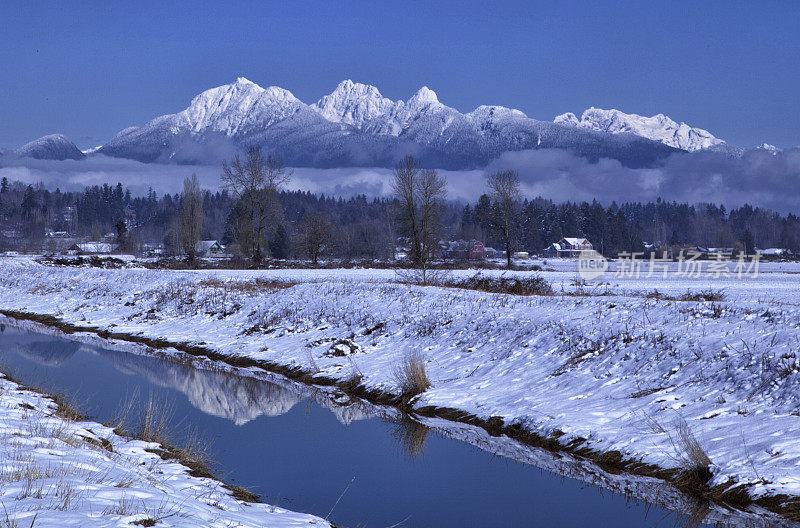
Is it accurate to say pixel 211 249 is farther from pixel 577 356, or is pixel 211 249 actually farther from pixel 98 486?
pixel 98 486


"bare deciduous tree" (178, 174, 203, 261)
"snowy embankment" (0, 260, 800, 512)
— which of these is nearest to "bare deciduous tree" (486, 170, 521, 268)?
"bare deciduous tree" (178, 174, 203, 261)

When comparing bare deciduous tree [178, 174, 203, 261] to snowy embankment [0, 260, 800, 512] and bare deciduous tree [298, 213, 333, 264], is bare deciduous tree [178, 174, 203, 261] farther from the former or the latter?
snowy embankment [0, 260, 800, 512]

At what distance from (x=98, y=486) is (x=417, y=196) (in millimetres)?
59903

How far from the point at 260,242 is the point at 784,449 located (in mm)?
64087

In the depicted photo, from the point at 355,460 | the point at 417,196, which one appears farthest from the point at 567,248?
the point at 355,460

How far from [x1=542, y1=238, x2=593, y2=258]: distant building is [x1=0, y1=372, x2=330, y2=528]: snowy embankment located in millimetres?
144554

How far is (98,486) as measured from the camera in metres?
7.75

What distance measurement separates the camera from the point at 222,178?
2817 inches

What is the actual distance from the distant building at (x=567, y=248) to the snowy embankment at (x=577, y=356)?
12977 cm

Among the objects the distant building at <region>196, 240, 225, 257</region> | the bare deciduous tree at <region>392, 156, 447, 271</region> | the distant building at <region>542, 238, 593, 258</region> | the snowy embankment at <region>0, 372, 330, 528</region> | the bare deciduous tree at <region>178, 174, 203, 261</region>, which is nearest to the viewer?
the snowy embankment at <region>0, 372, 330, 528</region>

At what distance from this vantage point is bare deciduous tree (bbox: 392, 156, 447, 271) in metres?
64.9

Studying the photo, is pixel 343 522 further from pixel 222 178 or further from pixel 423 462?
pixel 222 178

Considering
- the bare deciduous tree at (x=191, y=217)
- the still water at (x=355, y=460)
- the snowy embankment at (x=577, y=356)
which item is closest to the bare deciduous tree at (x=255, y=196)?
the bare deciduous tree at (x=191, y=217)

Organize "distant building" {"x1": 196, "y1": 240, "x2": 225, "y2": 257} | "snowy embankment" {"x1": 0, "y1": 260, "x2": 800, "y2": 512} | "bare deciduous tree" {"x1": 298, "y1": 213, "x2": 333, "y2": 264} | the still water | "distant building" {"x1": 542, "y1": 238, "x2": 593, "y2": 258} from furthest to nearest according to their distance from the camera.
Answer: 1. "distant building" {"x1": 542, "y1": 238, "x2": 593, "y2": 258}
2. "distant building" {"x1": 196, "y1": 240, "x2": 225, "y2": 257}
3. "bare deciduous tree" {"x1": 298, "y1": 213, "x2": 333, "y2": 264}
4. "snowy embankment" {"x1": 0, "y1": 260, "x2": 800, "y2": 512}
5. the still water
